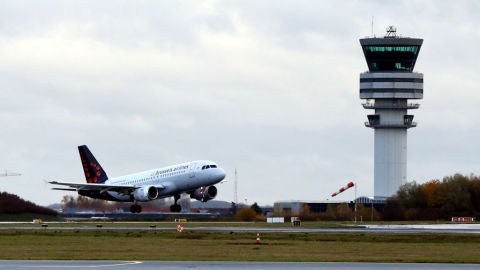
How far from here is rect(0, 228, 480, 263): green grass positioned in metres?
58.0

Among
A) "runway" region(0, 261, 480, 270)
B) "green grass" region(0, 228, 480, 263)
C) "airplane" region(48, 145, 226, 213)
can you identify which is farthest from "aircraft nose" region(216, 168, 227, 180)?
"runway" region(0, 261, 480, 270)

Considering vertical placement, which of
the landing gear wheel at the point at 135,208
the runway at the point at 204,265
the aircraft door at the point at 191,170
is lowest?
the runway at the point at 204,265

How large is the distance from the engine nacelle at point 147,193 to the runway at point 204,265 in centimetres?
6628

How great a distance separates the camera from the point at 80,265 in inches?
2023

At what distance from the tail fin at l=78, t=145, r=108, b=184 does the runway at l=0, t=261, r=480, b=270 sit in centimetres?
7868

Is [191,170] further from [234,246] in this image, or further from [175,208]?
[234,246]

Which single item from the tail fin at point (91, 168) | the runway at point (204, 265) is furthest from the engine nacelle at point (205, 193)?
the runway at point (204, 265)

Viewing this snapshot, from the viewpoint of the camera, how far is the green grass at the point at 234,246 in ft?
190

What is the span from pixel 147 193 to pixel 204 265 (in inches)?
2736

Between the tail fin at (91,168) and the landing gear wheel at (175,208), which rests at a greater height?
the tail fin at (91,168)

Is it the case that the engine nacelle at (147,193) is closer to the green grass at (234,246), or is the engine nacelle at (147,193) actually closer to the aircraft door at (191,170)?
the aircraft door at (191,170)

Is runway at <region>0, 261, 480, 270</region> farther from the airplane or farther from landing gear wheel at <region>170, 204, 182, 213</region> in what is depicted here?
landing gear wheel at <region>170, 204, 182, 213</region>

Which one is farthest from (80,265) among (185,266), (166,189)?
(166,189)

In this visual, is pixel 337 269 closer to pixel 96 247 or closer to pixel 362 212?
pixel 96 247
